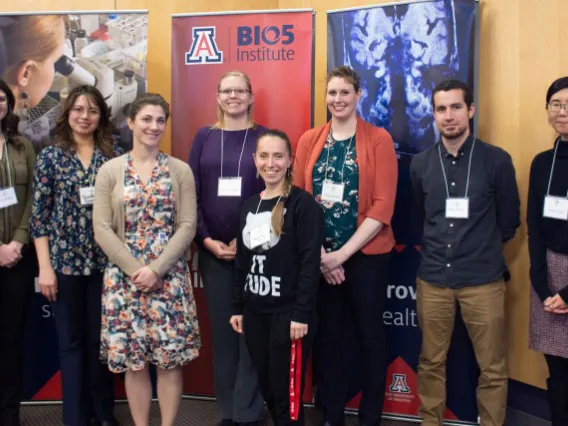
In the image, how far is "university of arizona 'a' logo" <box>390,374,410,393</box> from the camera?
9.58 ft

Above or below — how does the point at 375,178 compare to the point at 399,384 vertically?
above

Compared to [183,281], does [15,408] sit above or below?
below

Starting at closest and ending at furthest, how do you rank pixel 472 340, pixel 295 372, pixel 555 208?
1. pixel 295 372
2. pixel 555 208
3. pixel 472 340

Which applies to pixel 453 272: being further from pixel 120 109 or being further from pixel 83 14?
pixel 83 14

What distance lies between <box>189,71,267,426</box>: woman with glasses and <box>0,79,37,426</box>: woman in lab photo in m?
0.84

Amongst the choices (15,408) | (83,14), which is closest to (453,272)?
(15,408)

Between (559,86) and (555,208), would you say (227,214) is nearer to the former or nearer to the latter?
(555,208)

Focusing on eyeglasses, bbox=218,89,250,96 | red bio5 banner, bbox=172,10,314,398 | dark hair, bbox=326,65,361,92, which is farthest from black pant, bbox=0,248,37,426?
dark hair, bbox=326,65,361,92

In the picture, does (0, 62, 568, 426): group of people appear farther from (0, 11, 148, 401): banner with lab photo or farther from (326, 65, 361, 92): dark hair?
(0, 11, 148, 401): banner with lab photo

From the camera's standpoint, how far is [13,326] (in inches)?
101

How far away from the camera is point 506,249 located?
108 inches

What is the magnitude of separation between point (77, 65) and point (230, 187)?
124 cm

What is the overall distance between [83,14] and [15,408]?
85.5 inches

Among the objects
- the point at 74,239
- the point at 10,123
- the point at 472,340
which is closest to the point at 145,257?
the point at 74,239
